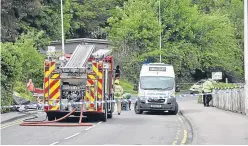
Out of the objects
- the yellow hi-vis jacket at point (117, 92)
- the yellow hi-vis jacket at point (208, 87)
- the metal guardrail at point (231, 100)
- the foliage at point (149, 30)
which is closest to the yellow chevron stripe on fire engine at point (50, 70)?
the yellow hi-vis jacket at point (117, 92)

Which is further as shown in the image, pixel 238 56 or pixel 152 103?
pixel 238 56

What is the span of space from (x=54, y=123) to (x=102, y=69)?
274cm

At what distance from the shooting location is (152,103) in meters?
31.9

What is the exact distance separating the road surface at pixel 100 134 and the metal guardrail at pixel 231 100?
5.29 metres

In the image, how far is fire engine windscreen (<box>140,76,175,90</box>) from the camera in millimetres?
32406

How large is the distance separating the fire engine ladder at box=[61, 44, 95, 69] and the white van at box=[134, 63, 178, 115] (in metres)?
7.37

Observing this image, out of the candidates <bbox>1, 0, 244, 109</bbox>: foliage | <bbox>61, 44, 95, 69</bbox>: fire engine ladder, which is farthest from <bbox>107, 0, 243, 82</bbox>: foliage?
<bbox>61, 44, 95, 69</bbox>: fire engine ladder

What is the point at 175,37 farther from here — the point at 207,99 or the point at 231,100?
the point at 231,100

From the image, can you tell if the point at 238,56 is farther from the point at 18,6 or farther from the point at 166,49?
the point at 18,6

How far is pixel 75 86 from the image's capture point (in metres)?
24.1

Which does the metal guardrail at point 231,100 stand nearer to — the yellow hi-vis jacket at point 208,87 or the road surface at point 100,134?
the yellow hi-vis jacket at point 208,87

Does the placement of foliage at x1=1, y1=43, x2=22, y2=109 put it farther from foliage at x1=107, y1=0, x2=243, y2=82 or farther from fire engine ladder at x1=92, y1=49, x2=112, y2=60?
foliage at x1=107, y1=0, x2=243, y2=82

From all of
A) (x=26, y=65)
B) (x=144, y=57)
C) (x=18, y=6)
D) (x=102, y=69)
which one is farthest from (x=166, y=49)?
(x=102, y=69)

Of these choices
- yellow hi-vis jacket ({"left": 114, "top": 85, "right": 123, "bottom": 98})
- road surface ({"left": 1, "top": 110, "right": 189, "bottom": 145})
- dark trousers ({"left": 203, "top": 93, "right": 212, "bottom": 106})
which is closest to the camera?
road surface ({"left": 1, "top": 110, "right": 189, "bottom": 145})
